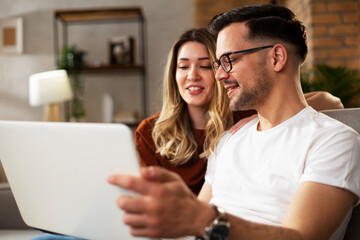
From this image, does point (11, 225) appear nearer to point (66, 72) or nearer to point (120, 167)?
point (120, 167)

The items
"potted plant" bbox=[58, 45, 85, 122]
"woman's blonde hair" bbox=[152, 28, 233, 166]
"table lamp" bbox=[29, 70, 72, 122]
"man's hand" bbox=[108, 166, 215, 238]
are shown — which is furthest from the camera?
"potted plant" bbox=[58, 45, 85, 122]

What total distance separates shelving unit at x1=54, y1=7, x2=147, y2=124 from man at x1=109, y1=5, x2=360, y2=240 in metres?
2.78

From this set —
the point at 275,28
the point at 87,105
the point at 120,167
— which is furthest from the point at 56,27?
the point at 120,167

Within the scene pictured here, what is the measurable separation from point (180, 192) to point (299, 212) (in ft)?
1.06

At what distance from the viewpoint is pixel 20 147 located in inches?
33.9

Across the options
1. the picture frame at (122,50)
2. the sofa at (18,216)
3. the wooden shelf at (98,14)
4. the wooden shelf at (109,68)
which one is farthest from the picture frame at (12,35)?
the sofa at (18,216)

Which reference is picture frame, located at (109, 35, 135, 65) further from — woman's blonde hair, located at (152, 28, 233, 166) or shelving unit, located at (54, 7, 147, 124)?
woman's blonde hair, located at (152, 28, 233, 166)

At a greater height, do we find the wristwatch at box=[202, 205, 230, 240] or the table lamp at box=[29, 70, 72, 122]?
the table lamp at box=[29, 70, 72, 122]

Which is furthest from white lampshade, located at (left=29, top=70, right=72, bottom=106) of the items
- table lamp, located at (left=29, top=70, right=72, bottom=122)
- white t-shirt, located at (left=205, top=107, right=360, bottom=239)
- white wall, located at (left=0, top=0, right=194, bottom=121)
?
white t-shirt, located at (left=205, top=107, right=360, bottom=239)

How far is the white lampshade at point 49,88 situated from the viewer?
374 cm

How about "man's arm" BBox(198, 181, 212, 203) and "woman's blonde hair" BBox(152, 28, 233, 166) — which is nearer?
"man's arm" BBox(198, 181, 212, 203)

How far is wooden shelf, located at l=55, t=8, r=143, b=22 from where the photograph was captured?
3.88 meters

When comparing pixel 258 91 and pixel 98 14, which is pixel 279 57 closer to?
pixel 258 91

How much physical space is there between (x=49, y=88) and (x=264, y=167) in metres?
3.08
